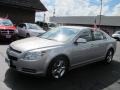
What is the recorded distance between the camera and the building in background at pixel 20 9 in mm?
20859

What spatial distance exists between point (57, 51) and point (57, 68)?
512 mm

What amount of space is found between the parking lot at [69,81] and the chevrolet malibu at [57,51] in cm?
30

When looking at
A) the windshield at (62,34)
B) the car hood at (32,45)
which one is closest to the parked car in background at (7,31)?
the windshield at (62,34)

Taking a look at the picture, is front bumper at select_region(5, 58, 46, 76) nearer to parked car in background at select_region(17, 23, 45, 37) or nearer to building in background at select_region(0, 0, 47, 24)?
parked car in background at select_region(17, 23, 45, 37)

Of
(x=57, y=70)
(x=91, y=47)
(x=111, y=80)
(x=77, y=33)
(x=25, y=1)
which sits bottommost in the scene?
(x=111, y=80)

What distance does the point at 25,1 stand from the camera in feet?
72.3

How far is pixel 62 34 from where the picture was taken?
7.12 metres

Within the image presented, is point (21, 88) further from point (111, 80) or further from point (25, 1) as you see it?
point (25, 1)

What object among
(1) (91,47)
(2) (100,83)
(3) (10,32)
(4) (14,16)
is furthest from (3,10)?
(2) (100,83)

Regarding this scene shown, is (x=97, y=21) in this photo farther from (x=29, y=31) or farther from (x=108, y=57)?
(x=108, y=57)

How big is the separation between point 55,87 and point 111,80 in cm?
204

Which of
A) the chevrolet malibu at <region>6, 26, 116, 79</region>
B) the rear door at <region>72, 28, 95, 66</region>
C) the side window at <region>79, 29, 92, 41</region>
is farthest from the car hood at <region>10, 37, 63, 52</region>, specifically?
the side window at <region>79, 29, 92, 41</region>

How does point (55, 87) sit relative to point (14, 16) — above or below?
below

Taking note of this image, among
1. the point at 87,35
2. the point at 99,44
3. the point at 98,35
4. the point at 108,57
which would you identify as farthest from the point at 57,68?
the point at 108,57
